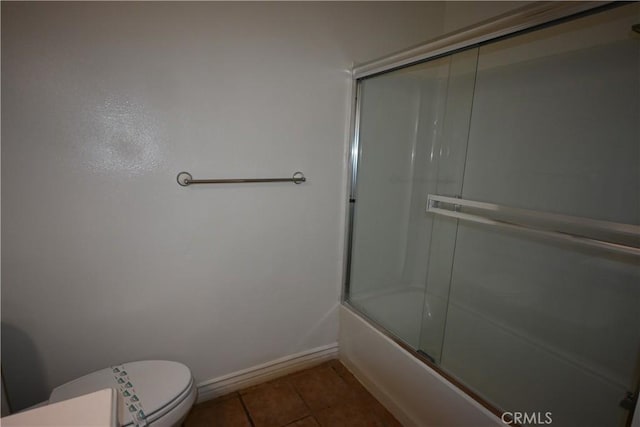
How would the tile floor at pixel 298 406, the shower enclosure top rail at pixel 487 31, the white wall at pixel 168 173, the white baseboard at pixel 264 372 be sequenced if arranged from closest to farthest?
the shower enclosure top rail at pixel 487 31, the white wall at pixel 168 173, the tile floor at pixel 298 406, the white baseboard at pixel 264 372

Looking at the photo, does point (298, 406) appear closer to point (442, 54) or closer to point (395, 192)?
point (395, 192)

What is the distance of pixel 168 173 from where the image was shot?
4.31ft

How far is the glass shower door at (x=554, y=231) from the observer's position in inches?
51.4

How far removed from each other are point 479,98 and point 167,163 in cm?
169

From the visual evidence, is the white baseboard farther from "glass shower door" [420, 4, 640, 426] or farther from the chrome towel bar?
the chrome towel bar

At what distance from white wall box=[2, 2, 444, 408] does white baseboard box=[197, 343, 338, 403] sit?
0.16 ft

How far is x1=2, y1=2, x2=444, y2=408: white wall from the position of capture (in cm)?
111

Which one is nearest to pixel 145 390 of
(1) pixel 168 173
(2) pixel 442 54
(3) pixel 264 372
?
(3) pixel 264 372

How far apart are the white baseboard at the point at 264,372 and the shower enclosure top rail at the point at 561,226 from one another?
1.08m

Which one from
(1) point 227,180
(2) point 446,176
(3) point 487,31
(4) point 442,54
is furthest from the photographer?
(2) point 446,176

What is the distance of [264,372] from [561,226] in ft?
5.49

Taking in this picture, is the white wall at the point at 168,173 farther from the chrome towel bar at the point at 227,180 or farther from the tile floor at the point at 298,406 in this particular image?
the tile floor at the point at 298,406

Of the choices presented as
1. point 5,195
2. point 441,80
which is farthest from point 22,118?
point 441,80

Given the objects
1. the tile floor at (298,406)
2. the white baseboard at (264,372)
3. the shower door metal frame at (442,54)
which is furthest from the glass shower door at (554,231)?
the white baseboard at (264,372)
